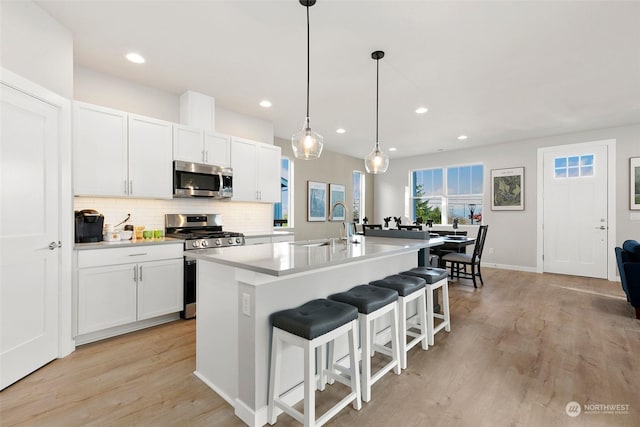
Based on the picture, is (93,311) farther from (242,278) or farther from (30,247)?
(242,278)

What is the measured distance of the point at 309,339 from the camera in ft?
5.08

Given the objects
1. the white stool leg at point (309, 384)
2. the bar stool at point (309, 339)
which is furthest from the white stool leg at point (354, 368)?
the white stool leg at point (309, 384)

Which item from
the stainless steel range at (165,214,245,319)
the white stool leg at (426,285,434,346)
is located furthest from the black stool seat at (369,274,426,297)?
the stainless steel range at (165,214,245,319)

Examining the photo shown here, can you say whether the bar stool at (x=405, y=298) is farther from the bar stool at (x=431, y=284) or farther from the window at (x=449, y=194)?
the window at (x=449, y=194)

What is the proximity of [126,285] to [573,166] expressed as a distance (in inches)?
288

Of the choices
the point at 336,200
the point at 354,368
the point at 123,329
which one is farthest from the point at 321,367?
the point at 336,200

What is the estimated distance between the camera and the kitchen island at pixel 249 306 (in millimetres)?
1688

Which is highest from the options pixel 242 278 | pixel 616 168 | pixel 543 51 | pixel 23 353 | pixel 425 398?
pixel 543 51

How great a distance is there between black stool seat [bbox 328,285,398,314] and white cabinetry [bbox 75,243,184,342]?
2.00 m

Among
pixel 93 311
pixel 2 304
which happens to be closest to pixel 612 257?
pixel 93 311

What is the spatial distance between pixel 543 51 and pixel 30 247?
462 cm

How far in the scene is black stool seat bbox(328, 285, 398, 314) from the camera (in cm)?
197

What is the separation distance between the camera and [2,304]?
80.0 inches

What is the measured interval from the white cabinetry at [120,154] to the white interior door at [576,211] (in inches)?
262
